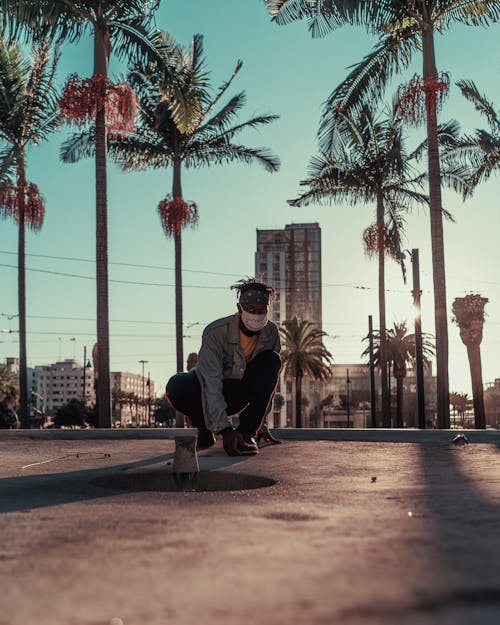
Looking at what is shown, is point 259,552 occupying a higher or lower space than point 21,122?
lower

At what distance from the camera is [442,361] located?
16.3m

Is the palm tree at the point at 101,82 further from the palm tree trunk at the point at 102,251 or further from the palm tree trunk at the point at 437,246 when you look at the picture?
the palm tree trunk at the point at 437,246

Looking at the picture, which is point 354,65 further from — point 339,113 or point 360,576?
point 360,576

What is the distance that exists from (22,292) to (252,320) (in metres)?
21.0

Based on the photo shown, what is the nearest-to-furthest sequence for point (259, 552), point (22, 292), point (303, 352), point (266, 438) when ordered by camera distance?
point (259, 552) → point (266, 438) → point (22, 292) → point (303, 352)

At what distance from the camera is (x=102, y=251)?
659 inches

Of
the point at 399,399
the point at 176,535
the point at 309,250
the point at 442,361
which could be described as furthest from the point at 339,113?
the point at 309,250

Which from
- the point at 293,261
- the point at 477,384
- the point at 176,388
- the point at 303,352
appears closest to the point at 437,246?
the point at 477,384

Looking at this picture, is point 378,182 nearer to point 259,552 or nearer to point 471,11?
point 471,11

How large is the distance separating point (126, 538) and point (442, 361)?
48.4 feet

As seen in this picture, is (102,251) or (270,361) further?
(102,251)

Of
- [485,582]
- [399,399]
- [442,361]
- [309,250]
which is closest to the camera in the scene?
[485,582]

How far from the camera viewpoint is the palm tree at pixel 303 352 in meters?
59.2

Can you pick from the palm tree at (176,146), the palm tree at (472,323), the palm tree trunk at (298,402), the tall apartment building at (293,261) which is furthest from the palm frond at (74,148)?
the tall apartment building at (293,261)
